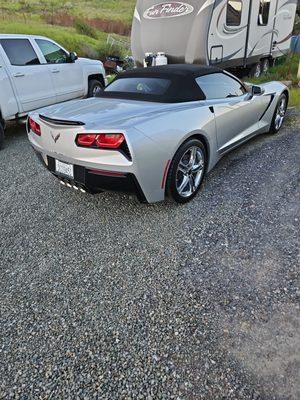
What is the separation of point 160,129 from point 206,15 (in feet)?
20.8

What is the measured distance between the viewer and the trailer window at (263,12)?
1008cm

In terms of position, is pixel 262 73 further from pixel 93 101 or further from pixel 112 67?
pixel 93 101

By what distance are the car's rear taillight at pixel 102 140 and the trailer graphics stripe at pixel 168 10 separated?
6.79 metres

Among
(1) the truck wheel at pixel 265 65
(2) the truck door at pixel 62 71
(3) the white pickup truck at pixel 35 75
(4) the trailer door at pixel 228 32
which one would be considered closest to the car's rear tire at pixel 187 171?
(3) the white pickup truck at pixel 35 75

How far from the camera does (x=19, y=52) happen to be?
20.4 ft

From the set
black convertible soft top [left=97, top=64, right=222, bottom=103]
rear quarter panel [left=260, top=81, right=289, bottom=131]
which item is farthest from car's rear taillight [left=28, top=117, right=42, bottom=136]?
rear quarter panel [left=260, top=81, right=289, bottom=131]

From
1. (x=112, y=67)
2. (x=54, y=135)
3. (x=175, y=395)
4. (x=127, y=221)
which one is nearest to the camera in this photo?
(x=175, y=395)

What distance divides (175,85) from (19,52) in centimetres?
392

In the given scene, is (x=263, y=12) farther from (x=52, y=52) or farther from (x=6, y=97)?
(x=6, y=97)

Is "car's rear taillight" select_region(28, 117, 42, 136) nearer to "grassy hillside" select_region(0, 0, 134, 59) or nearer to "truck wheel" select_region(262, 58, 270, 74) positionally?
"truck wheel" select_region(262, 58, 270, 74)

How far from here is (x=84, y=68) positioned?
7652mm

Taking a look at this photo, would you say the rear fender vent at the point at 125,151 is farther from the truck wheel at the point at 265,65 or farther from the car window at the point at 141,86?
the truck wheel at the point at 265,65

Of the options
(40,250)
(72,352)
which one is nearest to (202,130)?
(40,250)

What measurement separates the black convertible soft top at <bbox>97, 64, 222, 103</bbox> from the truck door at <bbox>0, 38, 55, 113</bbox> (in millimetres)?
2555
